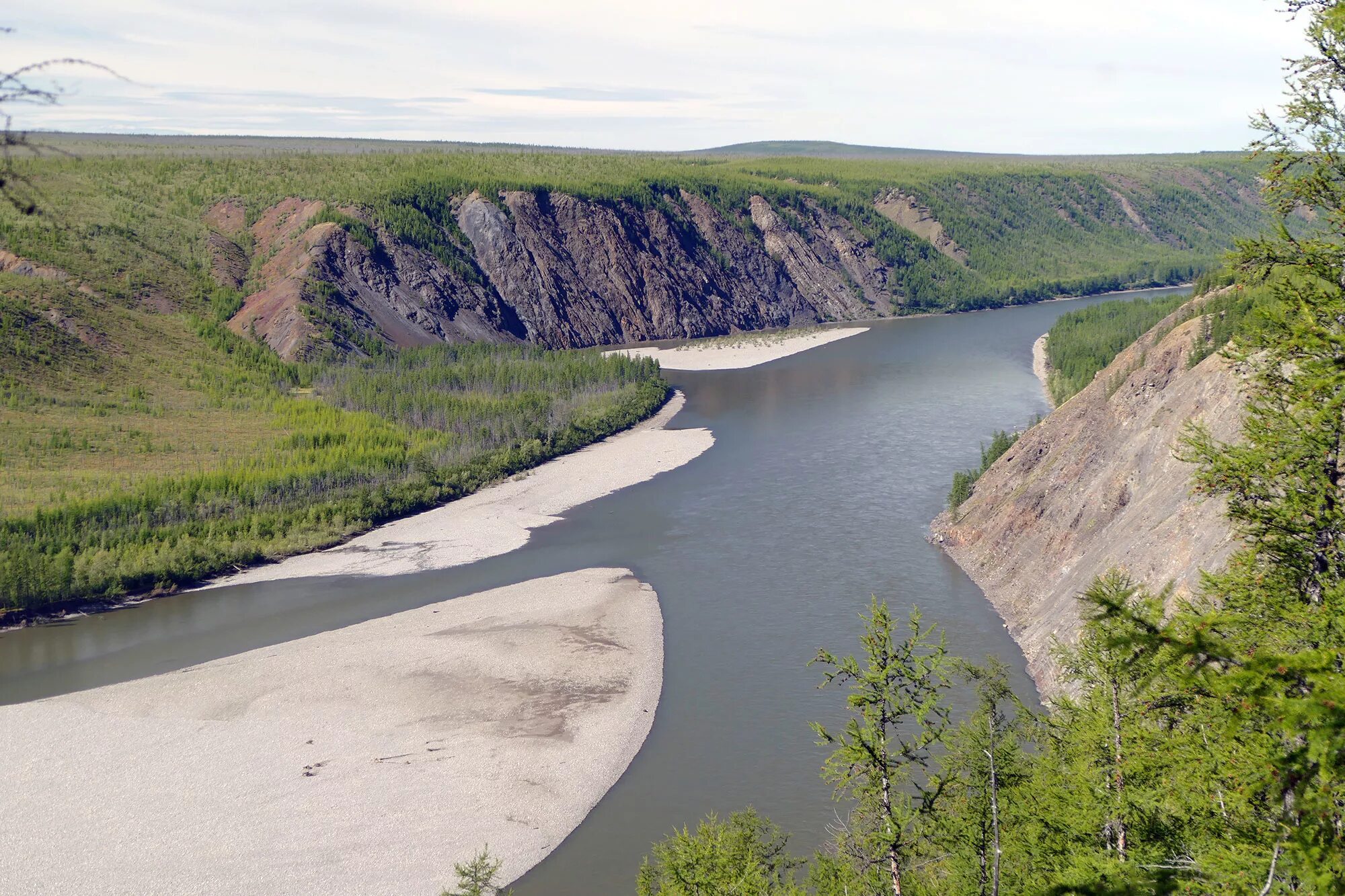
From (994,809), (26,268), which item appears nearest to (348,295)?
(26,268)

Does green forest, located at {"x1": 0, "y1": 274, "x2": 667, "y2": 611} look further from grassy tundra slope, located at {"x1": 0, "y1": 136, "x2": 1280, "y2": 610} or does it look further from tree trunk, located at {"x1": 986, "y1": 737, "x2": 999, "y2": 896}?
tree trunk, located at {"x1": 986, "y1": 737, "x2": 999, "y2": 896}

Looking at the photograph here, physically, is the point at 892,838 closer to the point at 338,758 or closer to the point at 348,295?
the point at 338,758

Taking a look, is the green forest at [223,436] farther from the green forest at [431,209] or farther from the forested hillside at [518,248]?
the green forest at [431,209]

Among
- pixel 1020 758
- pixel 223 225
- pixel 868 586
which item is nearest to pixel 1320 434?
pixel 1020 758

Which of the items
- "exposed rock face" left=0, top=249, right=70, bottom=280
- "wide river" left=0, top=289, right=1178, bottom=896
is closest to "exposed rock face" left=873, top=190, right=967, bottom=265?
"wide river" left=0, top=289, right=1178, bottom=896

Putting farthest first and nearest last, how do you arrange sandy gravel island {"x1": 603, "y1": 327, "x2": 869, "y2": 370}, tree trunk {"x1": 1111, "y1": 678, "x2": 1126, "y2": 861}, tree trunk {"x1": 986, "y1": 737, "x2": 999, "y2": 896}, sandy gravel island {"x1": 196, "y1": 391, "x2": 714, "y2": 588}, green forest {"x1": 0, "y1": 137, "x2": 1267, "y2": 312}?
sandy gravel island {"x1": 603, "y1": 327, "x2": 869, "y2": 370} < green forest {"x1": 0, "y1": 137, "x2": 1267, "y2": 312} < sandy gravel island {"x1": 196, "y1": 391, "x2": 714, "y2": 588} < tree trunk {"x1": 986, "y1": 737, "x2": 999, "y2": 896} < tree trunk {"x1": 1111, "y1": 678, "x2": 1126, "y2": 861}

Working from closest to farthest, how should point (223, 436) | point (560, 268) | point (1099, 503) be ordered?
point (1099, 503)
point (223, 436)
point (560, 268)

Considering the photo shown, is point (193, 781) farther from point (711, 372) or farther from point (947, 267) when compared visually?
point (947, 267)
